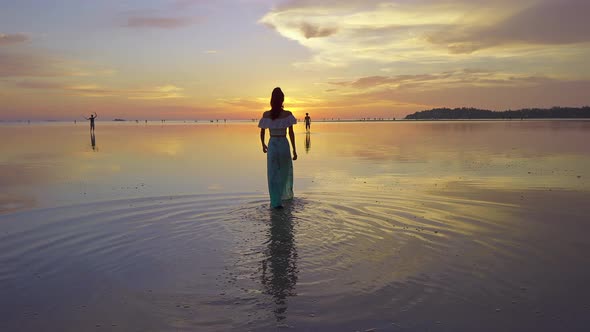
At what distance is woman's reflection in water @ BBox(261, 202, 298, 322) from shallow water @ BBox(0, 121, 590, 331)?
0.10ft

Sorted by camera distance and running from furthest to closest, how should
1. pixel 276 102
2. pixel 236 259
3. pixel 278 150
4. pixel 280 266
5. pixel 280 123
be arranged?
pixel 278 150
pixel 280 123
pixel 276 102
pixel 236 259
pixel 280 266

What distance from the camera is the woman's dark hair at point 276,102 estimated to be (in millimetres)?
10328

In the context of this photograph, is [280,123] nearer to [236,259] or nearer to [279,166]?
[279,166]

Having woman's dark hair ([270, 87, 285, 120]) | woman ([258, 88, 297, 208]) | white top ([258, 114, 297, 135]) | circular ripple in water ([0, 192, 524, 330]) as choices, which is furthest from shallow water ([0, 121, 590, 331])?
woman's dark hair ([270, 87, 285, 120])

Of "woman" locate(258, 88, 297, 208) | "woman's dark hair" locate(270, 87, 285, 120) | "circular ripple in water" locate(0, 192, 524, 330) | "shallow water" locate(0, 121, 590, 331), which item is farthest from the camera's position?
"woman" locate(258, 88, 297, 208)

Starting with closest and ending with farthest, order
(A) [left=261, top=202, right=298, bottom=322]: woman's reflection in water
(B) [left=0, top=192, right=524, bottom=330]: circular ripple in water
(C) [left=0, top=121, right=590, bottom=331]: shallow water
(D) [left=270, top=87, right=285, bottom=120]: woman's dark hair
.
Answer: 1. (C) [left=0, top=121, right=590, bottom=331]: shallow water
2. (B) [left=0, top=192, right=524, bottom=330]: circular ripple in water
3. (A) [left=261, top=202, right=298, bottom=322]: woman's reflection in water
4. (D) [left=270, top=87, right=285, bottom=120]: woman's dark hair

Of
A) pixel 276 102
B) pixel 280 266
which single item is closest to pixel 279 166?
pixel 276 102

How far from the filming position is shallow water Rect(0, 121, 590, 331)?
478 cm

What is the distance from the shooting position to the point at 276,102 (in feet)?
34.3

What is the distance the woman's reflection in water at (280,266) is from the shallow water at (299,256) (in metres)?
0.03

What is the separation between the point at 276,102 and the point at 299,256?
4.88 m

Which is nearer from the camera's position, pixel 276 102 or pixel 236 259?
pixel 236 259

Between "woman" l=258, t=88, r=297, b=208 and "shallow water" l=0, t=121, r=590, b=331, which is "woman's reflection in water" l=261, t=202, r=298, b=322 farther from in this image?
"woman" l=258, t=88, r=297, b=208

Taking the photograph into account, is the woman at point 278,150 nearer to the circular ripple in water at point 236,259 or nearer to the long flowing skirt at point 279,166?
the long flowing skirt at point 279,166
